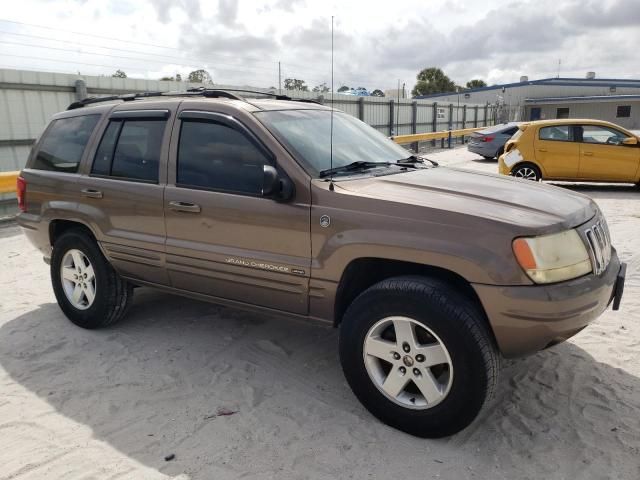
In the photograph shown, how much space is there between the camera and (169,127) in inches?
150

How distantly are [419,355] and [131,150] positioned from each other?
2.70 m

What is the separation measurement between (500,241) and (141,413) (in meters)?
2.35

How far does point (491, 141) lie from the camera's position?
1773 cm

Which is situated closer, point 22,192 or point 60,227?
point 60,227

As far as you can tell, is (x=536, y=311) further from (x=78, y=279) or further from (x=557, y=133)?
(x=557, y=133)

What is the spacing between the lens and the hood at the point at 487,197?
2.77 m

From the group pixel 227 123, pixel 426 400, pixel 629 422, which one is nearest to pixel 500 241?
pixel 426 400

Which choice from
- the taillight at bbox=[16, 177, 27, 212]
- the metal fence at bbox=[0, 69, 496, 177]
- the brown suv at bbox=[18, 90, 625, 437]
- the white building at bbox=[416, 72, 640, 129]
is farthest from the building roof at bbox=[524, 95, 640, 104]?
the taillight at bbox=[16, 177, 27, 212]

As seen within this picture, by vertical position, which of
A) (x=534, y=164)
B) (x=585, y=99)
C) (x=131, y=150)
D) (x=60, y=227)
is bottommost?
(x=534, y=164)

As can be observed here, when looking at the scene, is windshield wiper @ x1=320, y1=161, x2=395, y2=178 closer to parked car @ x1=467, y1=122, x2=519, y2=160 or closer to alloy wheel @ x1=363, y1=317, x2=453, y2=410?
alloy wheel @ x1=363, y1=317, x2=453, y2=410

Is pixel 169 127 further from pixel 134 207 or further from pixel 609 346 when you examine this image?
pixel 609 346

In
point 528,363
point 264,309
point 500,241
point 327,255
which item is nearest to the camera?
point 500,241

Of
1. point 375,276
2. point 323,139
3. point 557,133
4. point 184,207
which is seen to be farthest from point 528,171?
point 184,207

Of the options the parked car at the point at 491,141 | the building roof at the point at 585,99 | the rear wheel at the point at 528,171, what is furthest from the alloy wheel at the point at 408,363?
the building roof at the point at 585,99
